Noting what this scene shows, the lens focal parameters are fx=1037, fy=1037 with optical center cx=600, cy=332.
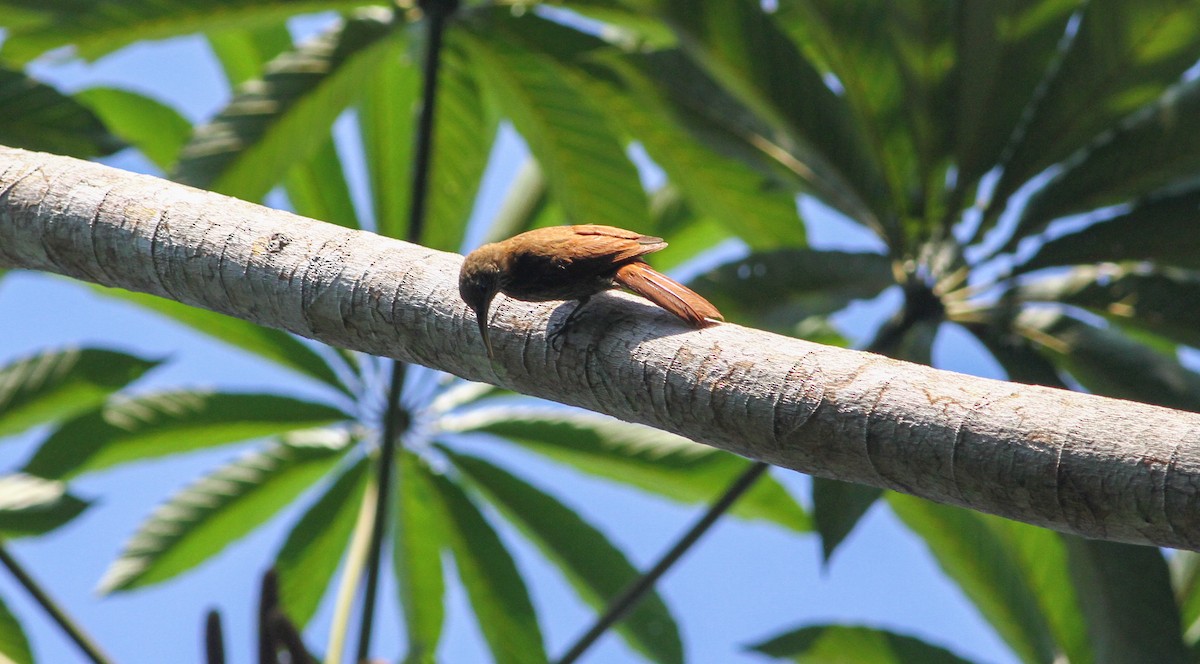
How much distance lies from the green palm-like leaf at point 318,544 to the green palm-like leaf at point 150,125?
168cm

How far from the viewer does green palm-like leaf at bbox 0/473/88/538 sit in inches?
137

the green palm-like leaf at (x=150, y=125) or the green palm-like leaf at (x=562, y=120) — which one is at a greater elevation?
the green palm-like leaf at (x=150, y=125)

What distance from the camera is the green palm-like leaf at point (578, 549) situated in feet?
14.2

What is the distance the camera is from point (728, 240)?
16.7ft

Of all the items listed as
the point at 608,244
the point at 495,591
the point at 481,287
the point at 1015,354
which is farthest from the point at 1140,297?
the point at 495,591

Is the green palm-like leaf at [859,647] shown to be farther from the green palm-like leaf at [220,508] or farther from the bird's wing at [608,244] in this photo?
the green palm-like leaf at [220,508]

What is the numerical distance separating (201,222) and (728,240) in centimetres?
337

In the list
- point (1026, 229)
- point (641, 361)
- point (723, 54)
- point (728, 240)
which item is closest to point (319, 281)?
point (641, 361)

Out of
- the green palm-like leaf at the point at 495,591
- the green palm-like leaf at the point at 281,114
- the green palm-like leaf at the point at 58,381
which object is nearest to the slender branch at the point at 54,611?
the green palm-like leaf at the point at 58,381

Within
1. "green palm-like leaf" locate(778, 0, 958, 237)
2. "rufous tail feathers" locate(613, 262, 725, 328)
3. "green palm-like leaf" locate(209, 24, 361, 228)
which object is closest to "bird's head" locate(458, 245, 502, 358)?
"rufous tail feathers" locate(613, 262, 725, 328)

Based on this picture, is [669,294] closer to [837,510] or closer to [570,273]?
[570,273]

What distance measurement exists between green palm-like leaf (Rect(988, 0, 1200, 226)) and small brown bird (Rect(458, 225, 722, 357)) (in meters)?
1.73

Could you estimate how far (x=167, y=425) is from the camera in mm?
4238

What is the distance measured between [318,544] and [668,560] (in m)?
1.91
